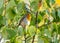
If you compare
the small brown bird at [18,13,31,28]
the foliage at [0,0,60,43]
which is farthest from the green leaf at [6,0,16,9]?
the small brown bird at [18,13,31,28]

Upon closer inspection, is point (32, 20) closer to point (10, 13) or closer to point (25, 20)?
point (25, 20)

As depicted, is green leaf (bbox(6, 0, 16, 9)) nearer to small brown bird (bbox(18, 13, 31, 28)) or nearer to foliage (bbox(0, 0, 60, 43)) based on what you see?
foliage (bbox(0, 0, 60, 43))

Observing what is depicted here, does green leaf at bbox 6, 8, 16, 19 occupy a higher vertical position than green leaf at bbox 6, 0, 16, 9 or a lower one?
lower

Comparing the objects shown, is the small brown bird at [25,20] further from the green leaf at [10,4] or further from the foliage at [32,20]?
the green leaf at [10,4]

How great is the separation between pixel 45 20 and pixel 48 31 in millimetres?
90

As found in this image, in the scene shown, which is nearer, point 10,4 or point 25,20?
point 10,4

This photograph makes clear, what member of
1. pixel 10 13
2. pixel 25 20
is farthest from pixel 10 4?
pixel 25 20

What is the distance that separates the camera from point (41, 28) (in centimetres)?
86

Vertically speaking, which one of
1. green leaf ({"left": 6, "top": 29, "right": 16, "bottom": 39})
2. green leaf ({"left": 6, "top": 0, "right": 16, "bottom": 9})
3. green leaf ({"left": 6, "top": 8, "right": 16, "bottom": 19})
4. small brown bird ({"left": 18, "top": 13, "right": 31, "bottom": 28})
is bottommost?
green leaf ({"left": 6, "top": 29, "right": 16, "bottom": 39})

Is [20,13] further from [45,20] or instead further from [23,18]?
[45,20]

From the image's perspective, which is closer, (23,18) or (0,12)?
(0,12)

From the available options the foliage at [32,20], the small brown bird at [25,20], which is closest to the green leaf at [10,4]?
the foliage at [32,20]

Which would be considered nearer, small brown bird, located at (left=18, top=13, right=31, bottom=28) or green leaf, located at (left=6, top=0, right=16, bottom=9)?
green leaf, located at (left=6, top=0, right=16, bottom=9)

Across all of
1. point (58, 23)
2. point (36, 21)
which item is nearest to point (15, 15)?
point (36, 21)
